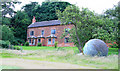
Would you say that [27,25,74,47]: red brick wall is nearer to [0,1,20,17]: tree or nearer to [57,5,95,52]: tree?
[0,1,20,17]: tree

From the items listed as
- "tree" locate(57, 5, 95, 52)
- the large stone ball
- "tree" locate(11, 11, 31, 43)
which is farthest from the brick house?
the large stone ball

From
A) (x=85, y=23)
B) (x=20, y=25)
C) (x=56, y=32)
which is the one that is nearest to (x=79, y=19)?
(x=85, y=23)

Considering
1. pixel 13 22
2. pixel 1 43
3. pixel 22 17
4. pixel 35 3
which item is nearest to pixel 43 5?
pixel 35 3

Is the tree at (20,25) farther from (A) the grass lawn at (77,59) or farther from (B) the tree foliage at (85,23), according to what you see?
(A) the grass lawn at (77,59)

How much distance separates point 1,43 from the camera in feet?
56.8

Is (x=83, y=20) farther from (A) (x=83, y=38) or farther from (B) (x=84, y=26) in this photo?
(A) (x=83, y=38)

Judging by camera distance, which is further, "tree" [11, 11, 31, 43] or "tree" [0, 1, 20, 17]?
"tree" [11, 11, 31, 43]

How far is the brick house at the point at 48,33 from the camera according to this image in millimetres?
32112

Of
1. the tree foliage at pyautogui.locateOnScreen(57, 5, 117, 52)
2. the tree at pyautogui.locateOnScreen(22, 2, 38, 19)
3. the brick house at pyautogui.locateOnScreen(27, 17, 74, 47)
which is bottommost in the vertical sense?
the brick house at pyautogui.locateOnScreen(27, 17, 74, 47)

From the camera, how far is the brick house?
1264 inches

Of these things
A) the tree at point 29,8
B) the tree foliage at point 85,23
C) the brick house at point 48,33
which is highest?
the tree at point 29,8

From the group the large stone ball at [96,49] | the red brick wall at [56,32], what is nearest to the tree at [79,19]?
the large stone ball at [96,49]

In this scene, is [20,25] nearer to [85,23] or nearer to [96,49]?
[85,23]

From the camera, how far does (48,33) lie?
34.8 meters
